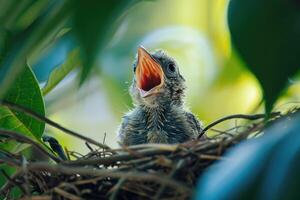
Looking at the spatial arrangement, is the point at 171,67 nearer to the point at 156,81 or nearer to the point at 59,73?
the point at 156,81

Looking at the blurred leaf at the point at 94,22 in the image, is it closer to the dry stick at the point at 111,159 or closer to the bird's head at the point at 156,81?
the dry stick at the point at 111,159

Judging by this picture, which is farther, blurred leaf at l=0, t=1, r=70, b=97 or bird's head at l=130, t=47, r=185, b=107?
bird's head at l=130, t=47, r=185, b=107

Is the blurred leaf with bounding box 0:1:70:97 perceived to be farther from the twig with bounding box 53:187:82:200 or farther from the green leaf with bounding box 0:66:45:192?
the green leaf with bounding box 0:66:45:192

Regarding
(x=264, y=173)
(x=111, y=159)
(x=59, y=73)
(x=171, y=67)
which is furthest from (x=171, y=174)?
(x=171, y=67)

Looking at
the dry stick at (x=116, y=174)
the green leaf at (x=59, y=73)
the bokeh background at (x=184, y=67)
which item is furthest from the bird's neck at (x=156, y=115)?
the dry stick at (x=116, y=174)

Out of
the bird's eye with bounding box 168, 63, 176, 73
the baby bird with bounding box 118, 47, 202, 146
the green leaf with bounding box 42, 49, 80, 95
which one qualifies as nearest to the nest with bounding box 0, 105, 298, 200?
the green leaf with bounding box 42, 49, 80, 95

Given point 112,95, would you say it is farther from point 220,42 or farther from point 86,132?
point 86,132
